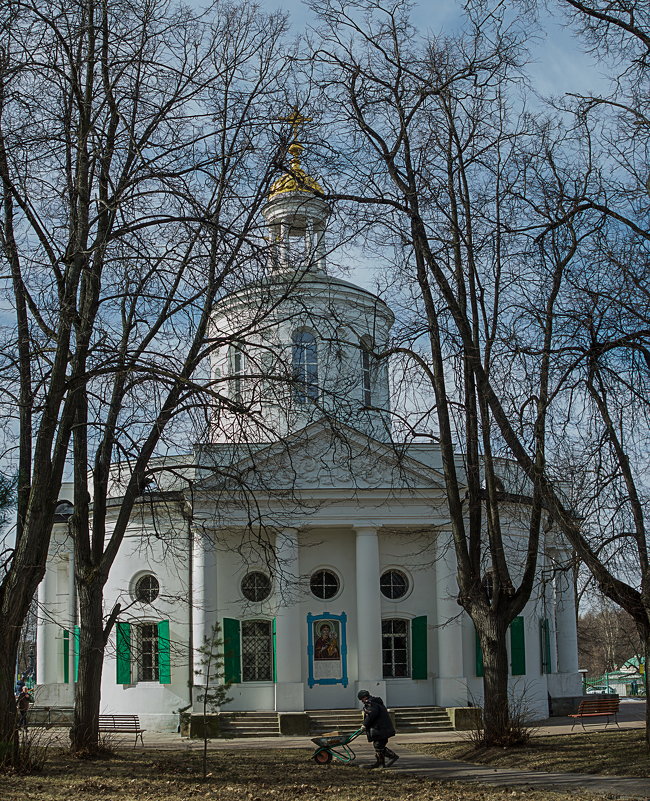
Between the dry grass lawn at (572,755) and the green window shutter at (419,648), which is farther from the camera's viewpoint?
the green window shutter at (419,648)

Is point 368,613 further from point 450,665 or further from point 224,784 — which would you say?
point 224,784

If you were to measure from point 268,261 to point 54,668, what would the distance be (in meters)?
20.1

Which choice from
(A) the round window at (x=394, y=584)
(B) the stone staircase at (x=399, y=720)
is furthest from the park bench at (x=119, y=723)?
(A) the round window at (x=394, y=584)

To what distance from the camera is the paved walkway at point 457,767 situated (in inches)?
518

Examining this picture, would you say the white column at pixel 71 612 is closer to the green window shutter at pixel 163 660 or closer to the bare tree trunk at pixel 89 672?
the green window shutter at pixel 163 660

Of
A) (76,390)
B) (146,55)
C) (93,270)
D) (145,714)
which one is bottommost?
(145,714)

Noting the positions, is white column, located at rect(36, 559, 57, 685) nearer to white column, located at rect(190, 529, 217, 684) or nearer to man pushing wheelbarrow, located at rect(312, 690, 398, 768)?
white column, located at rect(190, 529, 217, 684)

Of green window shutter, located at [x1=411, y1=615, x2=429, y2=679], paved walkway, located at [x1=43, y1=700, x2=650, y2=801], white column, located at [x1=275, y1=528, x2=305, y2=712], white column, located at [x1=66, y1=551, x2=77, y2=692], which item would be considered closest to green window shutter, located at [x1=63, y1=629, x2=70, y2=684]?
white column, located at [x1=66, y1=551, x2=77, y2=692]

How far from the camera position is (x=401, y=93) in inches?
651

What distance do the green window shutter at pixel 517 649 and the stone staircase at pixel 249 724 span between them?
665cm

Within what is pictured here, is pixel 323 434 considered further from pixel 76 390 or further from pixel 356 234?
pixel 76 390

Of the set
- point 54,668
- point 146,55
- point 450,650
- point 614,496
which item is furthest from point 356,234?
point 54,668

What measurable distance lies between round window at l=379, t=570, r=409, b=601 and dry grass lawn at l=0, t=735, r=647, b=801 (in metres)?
10.9

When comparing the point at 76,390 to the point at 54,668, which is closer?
the point at 76,390
